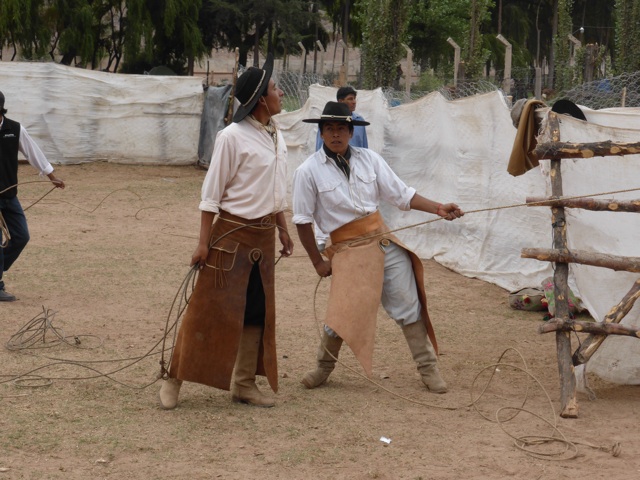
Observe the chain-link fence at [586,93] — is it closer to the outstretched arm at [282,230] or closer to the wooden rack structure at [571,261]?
the wooden rack structure at [571,261]

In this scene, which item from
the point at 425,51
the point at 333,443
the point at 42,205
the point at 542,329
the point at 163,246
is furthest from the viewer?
the point at 425,51

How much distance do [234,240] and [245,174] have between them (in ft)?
1.17

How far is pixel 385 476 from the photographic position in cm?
391

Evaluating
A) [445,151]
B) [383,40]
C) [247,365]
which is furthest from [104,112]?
[247,365]

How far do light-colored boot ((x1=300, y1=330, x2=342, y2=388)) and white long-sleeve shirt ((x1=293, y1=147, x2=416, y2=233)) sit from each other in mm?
638

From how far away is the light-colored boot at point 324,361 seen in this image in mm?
5207

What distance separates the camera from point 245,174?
184 inches

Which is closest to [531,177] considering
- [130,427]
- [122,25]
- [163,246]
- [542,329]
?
[542,329]

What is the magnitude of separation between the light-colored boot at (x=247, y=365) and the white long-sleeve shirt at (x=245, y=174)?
0.66 m

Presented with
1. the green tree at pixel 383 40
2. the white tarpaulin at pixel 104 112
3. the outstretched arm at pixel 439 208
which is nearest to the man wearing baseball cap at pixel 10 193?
the outstretched arm at pixel 439 208

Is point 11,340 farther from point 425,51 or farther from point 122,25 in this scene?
point 425,51

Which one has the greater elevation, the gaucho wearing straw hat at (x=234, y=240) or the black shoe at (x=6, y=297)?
the gaucho wearing straw hat at (x=234, y=240)

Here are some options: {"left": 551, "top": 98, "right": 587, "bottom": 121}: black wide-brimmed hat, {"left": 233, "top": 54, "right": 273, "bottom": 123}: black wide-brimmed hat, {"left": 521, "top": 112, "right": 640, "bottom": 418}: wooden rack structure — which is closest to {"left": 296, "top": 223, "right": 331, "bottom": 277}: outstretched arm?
{"left": 233, "top": 54, "right": 273, "bottom": 123}: black wide-brimmed hat

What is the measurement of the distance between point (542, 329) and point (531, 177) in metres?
3.43
